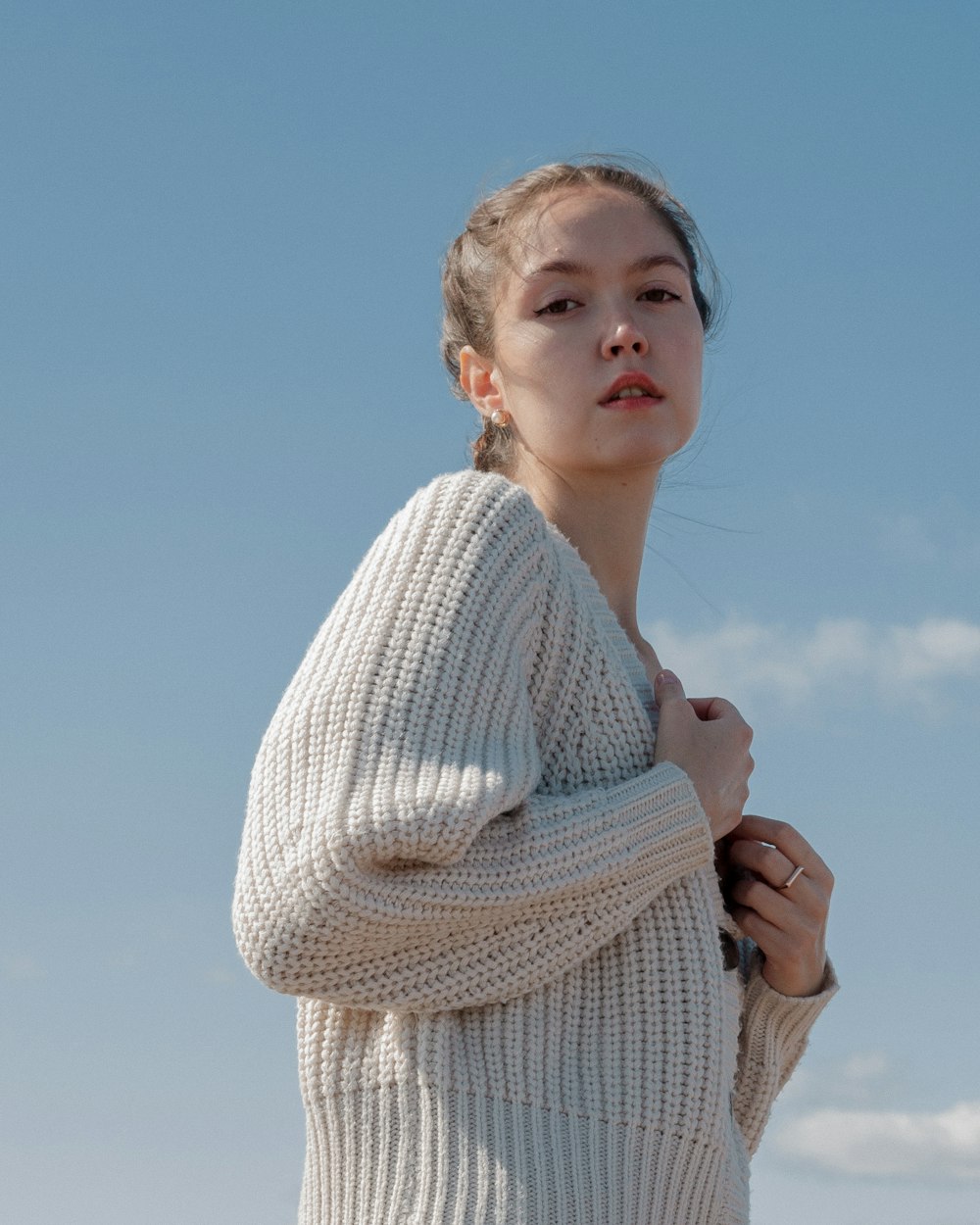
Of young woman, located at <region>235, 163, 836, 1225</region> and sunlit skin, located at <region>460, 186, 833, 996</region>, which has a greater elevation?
sunlit skin, located at <region>460, 186, 833, 996</region>

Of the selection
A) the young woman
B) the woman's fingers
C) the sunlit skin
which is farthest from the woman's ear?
the woman's fingers

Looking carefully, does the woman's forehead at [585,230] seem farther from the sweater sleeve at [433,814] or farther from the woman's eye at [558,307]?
the sweater sleeve at [433,814]

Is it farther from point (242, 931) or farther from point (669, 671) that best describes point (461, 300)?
point (242, 931)

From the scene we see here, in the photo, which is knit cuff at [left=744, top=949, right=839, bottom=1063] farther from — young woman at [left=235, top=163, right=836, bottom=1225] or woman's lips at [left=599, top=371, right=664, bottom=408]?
woman's lips at [left=599, top=371, right=664, bottom=408]

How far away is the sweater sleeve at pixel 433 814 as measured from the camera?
258 cm

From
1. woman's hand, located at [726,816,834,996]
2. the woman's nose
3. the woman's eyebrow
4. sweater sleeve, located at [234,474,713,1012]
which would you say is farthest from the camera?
the woman's eyebrow

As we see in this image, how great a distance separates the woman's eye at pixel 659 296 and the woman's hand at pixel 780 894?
118 cm

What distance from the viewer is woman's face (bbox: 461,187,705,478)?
11.2ft

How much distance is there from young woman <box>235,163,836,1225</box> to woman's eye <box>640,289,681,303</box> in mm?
680

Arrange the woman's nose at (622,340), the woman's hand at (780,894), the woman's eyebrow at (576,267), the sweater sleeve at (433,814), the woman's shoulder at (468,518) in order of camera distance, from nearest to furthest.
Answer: the sweater sleeve at (433,814) < the woman's shoulder at (468,518) < the woman's hand at (780,894) < the woman's nose at (622,340) < the woman's eyebrow at (576,267)

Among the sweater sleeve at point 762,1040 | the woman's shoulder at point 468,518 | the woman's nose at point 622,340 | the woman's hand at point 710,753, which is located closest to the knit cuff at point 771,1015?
the sweater sleeve at point 762,1040

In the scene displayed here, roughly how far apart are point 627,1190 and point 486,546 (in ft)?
3.84

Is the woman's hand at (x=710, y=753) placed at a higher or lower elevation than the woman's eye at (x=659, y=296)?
lower

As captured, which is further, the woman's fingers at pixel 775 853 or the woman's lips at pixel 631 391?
the woman's lips at pixel 631 391
